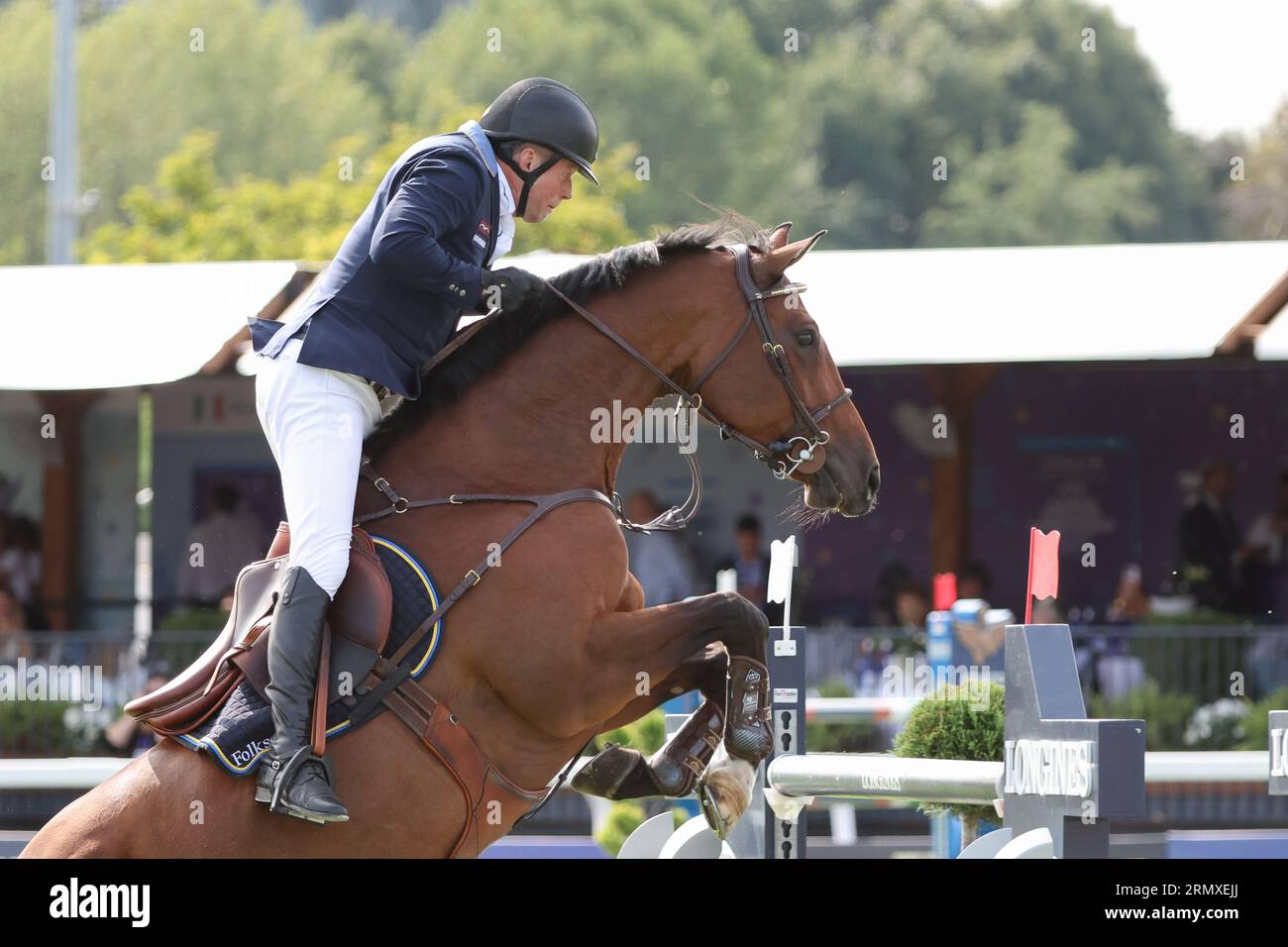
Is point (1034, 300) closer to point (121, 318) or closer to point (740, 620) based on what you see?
point (121, 318)

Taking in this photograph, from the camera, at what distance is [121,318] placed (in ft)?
38.7

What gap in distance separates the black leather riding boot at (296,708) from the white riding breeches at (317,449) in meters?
0.07

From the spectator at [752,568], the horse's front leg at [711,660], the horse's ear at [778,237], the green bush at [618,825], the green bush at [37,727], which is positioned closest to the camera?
the horse's front leg at [711,660]

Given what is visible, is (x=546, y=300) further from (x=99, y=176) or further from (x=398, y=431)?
(x=99, y=176)

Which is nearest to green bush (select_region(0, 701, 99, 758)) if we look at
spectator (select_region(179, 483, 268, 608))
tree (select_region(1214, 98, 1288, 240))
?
spectator (select_region(179, 483, 268, 608))

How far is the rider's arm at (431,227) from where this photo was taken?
13.3 ft

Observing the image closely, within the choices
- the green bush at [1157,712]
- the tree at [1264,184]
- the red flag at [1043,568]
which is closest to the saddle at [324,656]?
the red flag at [1043,568]

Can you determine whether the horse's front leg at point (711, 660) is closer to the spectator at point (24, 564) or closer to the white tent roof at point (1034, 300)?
the white tent roof at point (1034, 300)

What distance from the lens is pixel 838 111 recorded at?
5572 centimetres

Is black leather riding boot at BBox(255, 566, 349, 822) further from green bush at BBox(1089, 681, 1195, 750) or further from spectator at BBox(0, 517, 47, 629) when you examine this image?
spectator at BBox(0, 517, 47, 629)

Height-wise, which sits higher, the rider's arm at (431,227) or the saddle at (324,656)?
the rider's arm at (431,227)

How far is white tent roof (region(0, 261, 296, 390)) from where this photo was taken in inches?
437

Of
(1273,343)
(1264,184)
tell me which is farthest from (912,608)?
(1264,184)

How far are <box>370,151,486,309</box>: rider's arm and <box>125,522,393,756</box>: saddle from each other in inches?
25.7
